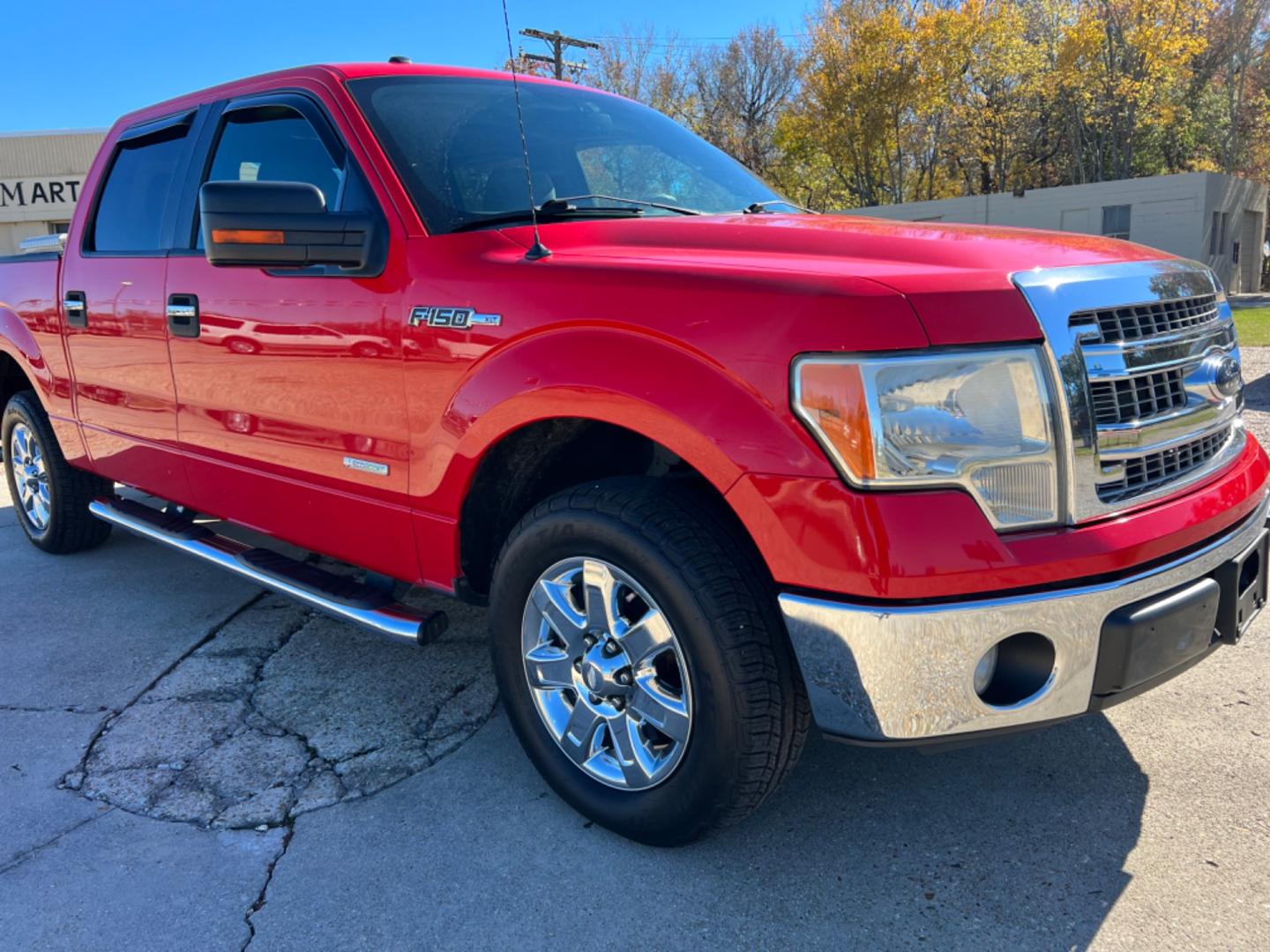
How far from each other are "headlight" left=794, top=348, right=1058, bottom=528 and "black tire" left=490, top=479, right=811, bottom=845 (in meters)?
0.39

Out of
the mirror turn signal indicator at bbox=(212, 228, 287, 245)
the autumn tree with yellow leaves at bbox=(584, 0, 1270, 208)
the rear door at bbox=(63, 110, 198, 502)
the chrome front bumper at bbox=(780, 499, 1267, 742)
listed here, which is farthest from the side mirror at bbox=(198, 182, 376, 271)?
the autumn tree with yellow leaves at bbox=(584, 0, 1270, 208)

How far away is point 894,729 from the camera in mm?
1956

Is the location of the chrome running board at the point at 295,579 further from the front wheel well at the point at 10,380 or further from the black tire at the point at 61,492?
the front wheel well at the point at 10,380

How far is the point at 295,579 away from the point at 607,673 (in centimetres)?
138

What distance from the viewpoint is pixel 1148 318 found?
2135 millimetres

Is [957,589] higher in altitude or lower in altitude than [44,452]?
higher

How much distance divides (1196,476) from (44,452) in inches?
198

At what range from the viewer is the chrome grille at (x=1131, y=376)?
6.36 feet

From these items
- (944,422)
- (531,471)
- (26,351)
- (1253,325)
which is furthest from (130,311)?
(1253,325)

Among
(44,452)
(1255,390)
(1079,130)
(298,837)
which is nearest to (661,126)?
(298,837)

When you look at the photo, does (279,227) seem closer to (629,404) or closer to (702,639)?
(629,404)

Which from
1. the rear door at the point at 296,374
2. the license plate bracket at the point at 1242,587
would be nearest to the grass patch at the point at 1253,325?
the license plate bracket at the point at 1242,587

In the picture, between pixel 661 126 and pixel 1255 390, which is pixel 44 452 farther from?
pixel 1255 390

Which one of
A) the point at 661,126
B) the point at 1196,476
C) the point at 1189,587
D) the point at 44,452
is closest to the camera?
the point at 1189,587
